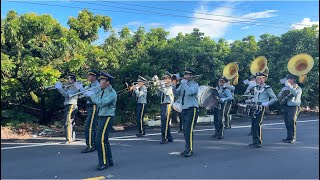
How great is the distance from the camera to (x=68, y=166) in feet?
21.9

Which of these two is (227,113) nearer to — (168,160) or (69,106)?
(168,160)

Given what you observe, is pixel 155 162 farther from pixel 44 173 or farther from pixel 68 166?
pixel 44 173

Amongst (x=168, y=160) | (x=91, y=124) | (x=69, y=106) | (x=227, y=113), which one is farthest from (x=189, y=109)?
(x=227, y=113)

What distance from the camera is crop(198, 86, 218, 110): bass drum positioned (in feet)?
30.4

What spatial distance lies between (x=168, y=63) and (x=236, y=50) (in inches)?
231

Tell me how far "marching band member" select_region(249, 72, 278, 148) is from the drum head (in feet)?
4.14

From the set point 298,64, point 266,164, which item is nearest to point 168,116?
point 266,164

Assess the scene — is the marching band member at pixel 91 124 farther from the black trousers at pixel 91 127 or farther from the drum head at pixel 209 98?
the drum head at pixel 209 98

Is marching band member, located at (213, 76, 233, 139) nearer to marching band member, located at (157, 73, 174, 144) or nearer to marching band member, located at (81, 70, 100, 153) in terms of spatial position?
marching band member, located at (157, 73, 174, 144)

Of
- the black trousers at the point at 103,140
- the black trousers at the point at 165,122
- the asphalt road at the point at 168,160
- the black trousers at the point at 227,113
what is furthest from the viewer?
the black trousers at the point at 227,113

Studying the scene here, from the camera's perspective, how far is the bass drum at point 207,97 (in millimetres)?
9258

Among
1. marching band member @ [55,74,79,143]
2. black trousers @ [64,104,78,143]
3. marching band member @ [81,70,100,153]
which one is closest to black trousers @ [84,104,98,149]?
marching band member @ [81,70,100,153]

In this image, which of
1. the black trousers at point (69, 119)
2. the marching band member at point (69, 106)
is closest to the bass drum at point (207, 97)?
the marching band member at point (69, 106)

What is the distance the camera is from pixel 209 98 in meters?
9.61
